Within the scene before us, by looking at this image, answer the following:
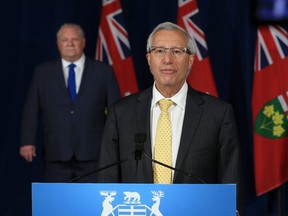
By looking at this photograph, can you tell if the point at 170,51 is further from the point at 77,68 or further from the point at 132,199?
the point at 77,68

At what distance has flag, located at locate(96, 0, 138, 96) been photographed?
207 inches

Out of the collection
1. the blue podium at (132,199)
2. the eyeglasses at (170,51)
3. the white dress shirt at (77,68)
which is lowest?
the blue podium at (132,199)

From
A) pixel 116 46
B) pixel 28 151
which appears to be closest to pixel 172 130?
pixel 28 151

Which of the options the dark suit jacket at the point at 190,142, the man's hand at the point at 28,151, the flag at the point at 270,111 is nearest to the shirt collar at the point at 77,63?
the man's hand at the point at 28,151

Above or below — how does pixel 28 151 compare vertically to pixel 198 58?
below

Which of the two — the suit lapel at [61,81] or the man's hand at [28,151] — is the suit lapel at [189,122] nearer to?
the suit lapel at [61,81]

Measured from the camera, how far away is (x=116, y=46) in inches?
207

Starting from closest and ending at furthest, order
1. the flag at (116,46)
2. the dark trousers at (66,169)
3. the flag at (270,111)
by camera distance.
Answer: the dark trousers at (66,169), the flag at (270,111), the flag at (116,46)

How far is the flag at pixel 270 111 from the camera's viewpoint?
5098 millimetres

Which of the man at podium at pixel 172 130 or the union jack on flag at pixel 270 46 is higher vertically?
the union jack on flag at pixel 270 46

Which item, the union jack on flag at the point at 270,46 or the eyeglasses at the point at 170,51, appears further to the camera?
the union jack on flag at the point at 270,46

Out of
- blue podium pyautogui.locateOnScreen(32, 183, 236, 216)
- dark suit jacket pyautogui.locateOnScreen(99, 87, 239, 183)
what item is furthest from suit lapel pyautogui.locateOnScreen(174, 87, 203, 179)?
blue podium pyautogui.locateOnScreen(32, 183, 236, 216)

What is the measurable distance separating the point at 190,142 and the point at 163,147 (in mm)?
102

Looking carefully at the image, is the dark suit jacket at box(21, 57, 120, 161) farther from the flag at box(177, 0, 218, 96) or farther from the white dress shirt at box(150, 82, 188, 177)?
the white dress shirt at box(150, 82, 188, 177)
